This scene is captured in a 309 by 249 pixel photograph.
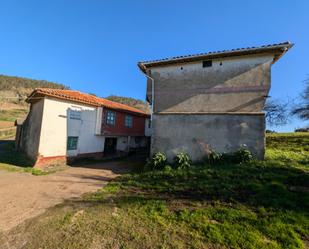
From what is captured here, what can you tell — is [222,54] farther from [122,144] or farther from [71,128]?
[122,144]

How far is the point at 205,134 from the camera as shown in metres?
11.0

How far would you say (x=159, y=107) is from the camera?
12.6 meters

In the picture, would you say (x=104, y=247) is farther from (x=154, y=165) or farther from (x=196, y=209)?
(x=154, y=165)

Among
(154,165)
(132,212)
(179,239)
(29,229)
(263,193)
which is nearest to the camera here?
(179,239)

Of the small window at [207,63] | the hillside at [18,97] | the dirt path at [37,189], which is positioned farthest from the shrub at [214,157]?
the hillside at [18,97]

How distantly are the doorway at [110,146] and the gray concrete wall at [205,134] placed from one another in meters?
7.91

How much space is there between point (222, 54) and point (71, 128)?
12.6 meters

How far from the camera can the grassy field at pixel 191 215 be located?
428 cm

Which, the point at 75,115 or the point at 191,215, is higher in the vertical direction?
the point at 75,115

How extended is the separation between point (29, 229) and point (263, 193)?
790 cm

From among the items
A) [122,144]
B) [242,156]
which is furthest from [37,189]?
[122,144]

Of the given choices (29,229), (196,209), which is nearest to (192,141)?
(196,209)

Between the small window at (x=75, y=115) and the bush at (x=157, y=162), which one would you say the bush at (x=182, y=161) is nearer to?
the bush at (x=157, y=162)

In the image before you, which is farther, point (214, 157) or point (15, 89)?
point (15, 89)
